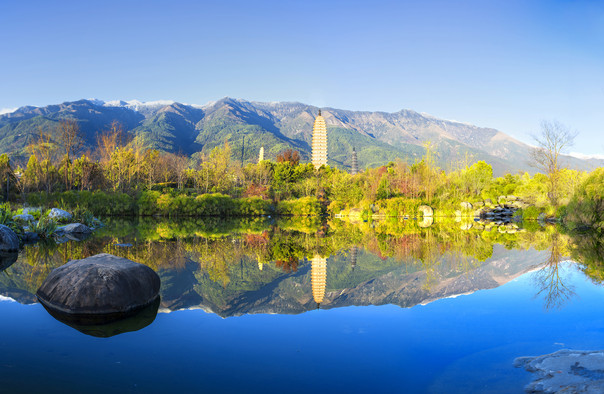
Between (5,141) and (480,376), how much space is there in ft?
442

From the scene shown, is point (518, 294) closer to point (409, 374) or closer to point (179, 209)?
point (409, 374)

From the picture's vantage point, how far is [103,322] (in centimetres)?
388

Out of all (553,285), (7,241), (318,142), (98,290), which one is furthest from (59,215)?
(318,142)

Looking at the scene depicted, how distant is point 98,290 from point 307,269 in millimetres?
3909

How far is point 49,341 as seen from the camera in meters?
3.41

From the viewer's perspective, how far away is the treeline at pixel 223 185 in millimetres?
23703

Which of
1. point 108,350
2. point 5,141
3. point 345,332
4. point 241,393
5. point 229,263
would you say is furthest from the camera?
point 5,141

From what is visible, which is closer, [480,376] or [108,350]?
[480,376]

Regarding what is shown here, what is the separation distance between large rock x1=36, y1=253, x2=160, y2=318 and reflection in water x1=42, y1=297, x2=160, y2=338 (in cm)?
3

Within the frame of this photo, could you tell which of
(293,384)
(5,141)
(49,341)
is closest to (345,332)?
(293,384)

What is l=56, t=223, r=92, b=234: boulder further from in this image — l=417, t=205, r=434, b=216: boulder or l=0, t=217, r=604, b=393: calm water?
l=417, t=205, r=434, b=216: boulder

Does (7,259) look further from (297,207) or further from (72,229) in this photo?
(297,207)

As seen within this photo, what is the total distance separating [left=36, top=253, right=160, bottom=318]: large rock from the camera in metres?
4.09

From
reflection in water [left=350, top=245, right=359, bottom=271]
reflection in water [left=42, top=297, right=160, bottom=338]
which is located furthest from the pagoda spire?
reflection in water [left=42, top=297, right=160, bottom=338]
